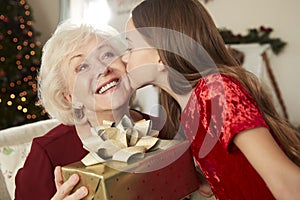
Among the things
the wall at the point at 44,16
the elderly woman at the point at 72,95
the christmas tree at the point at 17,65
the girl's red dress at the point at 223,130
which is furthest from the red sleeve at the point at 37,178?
the wall at the point at 44,16

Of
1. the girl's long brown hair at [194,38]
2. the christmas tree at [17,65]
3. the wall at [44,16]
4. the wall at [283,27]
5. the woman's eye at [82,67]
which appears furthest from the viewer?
the wall at [283,27]

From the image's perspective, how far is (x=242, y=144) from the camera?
0.86 metres

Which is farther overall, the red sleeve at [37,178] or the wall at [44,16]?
the wall at [44,16]

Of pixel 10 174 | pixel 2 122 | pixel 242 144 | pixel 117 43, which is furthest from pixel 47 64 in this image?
pixel 2 122

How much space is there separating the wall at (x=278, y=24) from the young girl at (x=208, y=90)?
3.28 m

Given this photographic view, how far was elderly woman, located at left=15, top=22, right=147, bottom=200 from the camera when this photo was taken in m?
1.31

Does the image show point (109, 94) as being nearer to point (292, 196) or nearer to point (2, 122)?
point (292, 196)

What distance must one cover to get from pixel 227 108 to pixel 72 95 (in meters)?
0.71

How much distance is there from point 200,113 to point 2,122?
2.75 m

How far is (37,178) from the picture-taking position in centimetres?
133

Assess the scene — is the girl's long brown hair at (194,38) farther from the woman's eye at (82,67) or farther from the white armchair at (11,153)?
the white armchair at (11,153)

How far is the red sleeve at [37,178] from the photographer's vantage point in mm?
1325

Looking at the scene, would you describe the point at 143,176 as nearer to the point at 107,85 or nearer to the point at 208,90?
the point at 208,90

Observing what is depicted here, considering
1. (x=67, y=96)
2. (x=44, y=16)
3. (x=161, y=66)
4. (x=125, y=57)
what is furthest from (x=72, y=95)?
(x=44, y=16)
